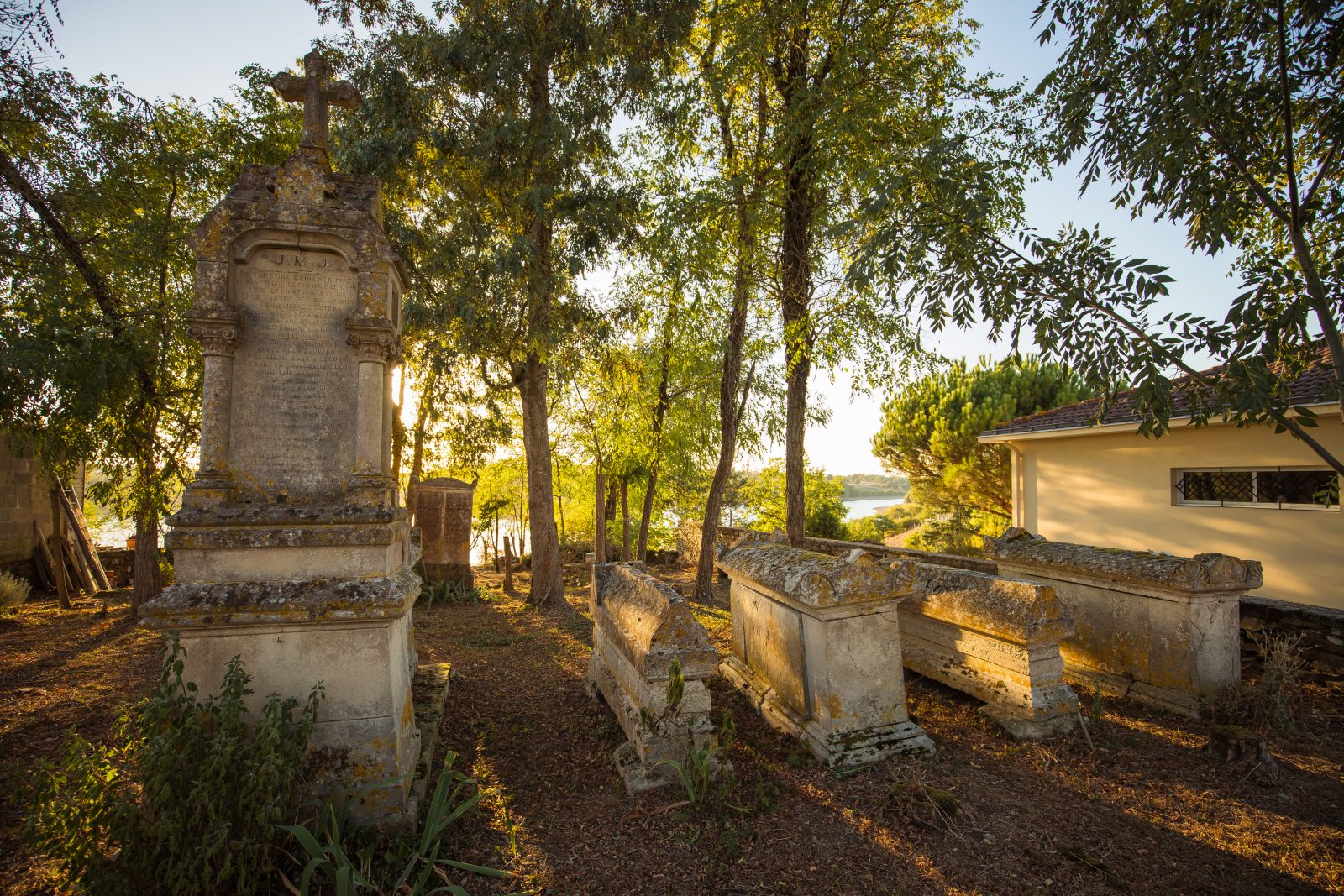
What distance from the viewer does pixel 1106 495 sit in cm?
965

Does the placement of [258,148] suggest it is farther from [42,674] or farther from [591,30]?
[42,674]

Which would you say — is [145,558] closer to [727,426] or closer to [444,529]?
[444,529]

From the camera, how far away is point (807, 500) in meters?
16.0

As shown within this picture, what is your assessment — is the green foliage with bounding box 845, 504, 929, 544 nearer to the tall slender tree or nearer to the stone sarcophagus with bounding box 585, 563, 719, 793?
the tall slender tree

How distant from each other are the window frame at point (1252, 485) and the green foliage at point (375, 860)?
9.78 m

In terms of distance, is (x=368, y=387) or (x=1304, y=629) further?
(x=1304, y=629)

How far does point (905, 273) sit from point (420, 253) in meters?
8.48

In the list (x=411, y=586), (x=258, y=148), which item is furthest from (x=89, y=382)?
(x=411, y=586)

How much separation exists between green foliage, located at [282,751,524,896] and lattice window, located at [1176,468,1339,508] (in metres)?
9.40

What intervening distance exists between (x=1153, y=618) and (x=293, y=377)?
6698 millimetres

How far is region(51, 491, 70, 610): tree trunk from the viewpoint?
9.65 m

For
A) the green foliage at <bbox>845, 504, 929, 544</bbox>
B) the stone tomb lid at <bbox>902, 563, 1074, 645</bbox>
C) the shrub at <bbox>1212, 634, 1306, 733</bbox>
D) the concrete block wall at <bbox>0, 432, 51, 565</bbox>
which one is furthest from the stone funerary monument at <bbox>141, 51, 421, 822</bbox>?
the green foliage at <bbox>845, 504, 929, 544</bbox>

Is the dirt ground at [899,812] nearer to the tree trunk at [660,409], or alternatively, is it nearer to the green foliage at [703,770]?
the green foliage at [703,770]

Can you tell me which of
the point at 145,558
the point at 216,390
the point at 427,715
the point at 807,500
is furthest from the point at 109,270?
the point at 807,500
